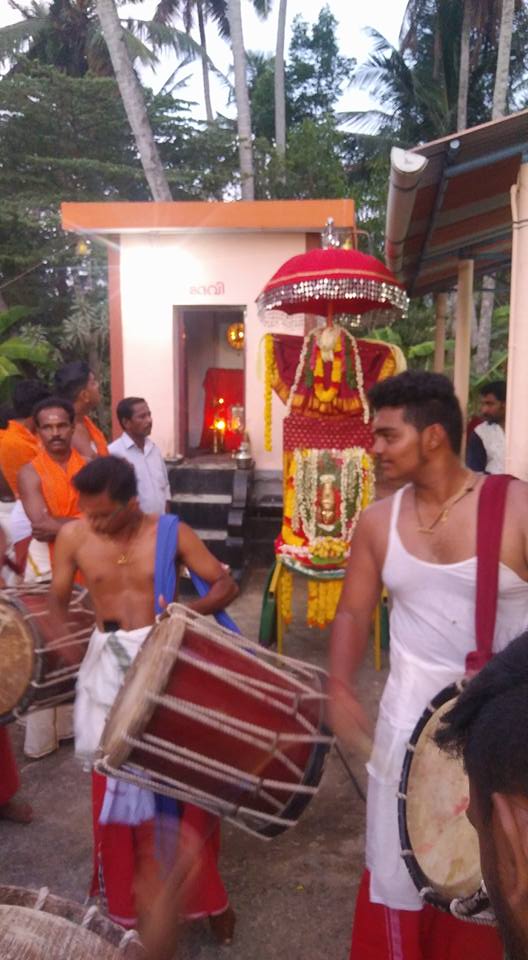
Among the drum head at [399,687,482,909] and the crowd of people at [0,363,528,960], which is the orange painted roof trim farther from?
the drum head at [399,687,482,909]

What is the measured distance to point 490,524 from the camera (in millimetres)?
1958

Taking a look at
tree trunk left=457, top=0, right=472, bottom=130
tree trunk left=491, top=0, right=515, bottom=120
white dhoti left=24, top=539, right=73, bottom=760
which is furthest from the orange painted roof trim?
tree trunk left=457, top=0, right=472, bottom=130

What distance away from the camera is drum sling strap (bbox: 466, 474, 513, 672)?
6.30 feet

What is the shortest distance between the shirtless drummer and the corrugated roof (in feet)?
6.93

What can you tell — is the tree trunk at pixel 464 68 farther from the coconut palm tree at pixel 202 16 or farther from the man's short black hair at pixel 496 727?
the man's short black hair at pixel 496 727

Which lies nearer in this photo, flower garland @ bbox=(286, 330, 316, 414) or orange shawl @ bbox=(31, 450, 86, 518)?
orange shawl @ bbox=(31, 450, 86, 518)

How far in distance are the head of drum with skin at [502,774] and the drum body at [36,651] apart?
2020mm

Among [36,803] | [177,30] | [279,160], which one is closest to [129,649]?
[36,803]

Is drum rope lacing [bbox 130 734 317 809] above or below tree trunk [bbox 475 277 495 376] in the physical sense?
below

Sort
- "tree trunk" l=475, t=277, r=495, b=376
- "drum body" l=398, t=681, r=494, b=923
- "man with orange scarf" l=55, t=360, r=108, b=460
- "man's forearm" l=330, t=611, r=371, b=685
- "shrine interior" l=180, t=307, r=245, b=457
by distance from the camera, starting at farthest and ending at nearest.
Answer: "tree trunk" l=475, t=277, r=495, b=376 → "shrine interior" l=180, t=307, r=245, b=457 → "man with orange scarf" l=55, t=360, r=108, b=460 → "man's forearm" l=330, t=611, r=371, b=685 → "drum body" l=398, t=681, r=494, b=923

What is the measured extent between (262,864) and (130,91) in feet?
35.8

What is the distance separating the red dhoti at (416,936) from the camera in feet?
6.74

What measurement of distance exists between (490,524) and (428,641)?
0.36m

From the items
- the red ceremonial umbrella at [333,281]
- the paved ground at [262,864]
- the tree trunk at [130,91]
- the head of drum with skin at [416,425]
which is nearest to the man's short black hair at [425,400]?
the head of drum with skin at [416,425]
